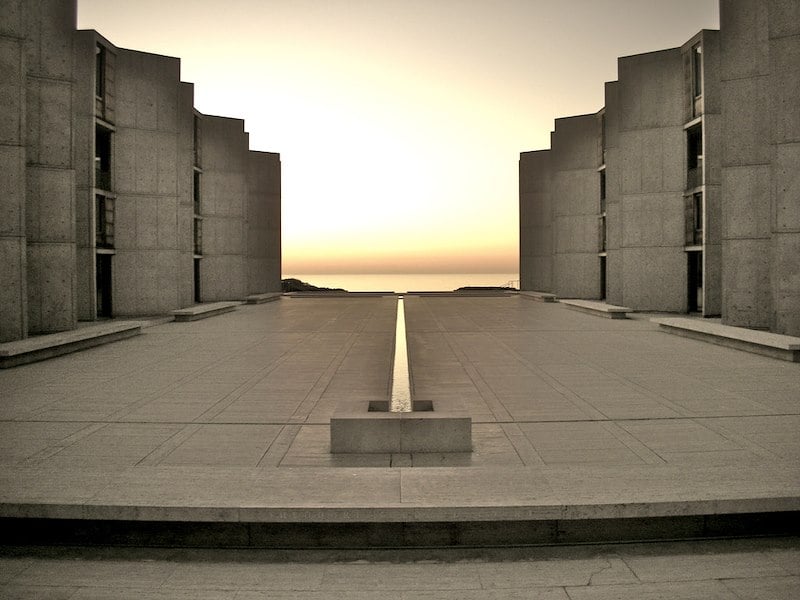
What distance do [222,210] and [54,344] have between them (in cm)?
2316

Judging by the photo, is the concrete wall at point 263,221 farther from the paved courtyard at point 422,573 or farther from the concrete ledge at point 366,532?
the paved courtyard at point 422,573

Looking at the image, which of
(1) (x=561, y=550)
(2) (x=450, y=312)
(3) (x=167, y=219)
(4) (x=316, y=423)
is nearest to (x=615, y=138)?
(2) (x=450, y=312)

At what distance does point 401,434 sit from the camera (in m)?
7.01

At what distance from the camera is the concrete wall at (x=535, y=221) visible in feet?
149

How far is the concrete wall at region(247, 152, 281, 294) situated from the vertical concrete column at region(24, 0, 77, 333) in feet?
80.1

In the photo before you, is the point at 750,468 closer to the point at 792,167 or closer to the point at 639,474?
the point at 639,474

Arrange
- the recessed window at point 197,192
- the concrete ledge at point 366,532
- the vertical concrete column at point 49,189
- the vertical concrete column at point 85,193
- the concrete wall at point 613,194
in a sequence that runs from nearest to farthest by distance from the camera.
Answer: the concrete ledge at point 366,532 → the vertical concrete column at point 49,189 → the vertical concrete column at point 85,193 → the concrete wall at point 613,194 → the recessed window at point 197,192

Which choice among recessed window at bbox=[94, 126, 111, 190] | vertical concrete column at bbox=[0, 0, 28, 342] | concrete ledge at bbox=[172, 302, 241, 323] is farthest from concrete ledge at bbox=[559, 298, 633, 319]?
recessed window at bbox=[94, 126, 111, 190]

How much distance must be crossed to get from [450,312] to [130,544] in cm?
2493

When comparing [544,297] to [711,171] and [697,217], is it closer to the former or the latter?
[697,217]

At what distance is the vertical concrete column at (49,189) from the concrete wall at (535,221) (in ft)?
108

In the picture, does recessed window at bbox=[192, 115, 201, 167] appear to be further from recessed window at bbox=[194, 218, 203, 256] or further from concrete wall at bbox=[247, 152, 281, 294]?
concrete wall at bbox=[247, 152, 281, 294]

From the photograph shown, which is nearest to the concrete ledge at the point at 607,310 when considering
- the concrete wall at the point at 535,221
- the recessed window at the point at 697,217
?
the recessed window at the point at 697,217

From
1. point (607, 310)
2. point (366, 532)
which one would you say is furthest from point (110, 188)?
point (366, 532)
